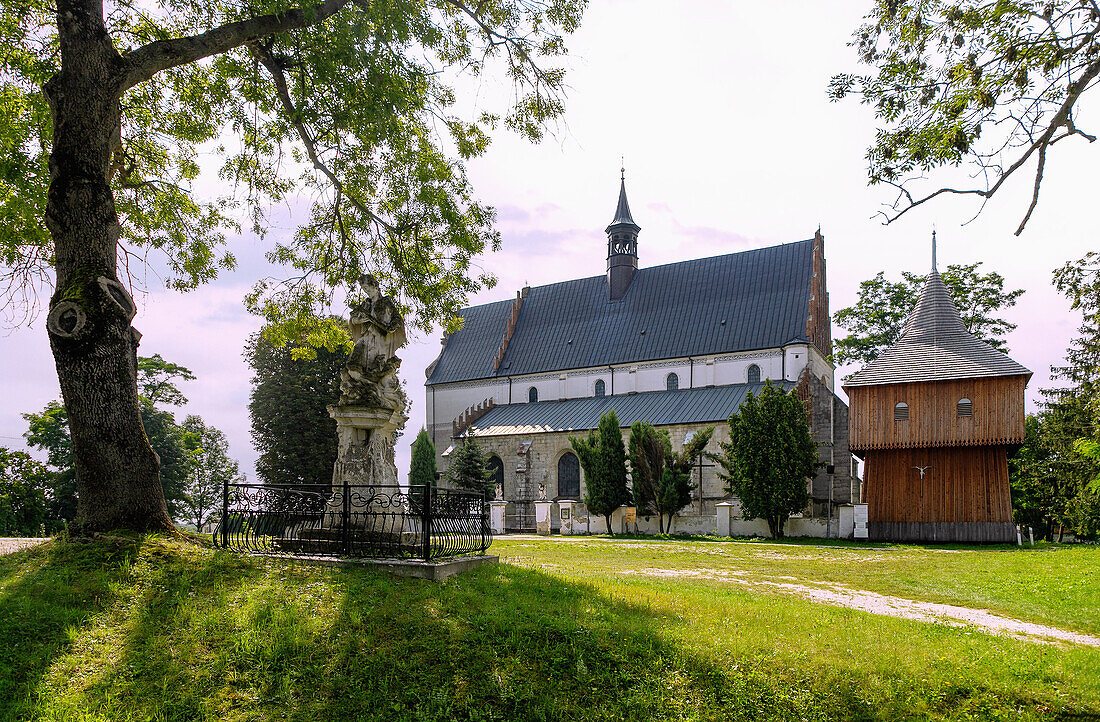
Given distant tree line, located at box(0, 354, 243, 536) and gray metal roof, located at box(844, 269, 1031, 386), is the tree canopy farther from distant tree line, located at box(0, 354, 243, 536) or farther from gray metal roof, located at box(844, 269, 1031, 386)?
gray metal roof, located at box(844, 269, 1031, 386)

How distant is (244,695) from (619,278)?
4108 cm

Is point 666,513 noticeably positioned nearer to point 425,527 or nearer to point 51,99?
point 425,527

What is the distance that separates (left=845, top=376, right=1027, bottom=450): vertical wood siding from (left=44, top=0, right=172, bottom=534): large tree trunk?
24.0 meters

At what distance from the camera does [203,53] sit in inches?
367

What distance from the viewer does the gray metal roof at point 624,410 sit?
35.8 meters

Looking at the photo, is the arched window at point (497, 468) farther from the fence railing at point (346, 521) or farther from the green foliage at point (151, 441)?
the fence railing at point (346, 521)

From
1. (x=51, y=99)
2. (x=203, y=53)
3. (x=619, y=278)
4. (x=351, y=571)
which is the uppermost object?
(x=619, y=278)

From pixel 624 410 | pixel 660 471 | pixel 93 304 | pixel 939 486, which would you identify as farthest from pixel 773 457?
pixel 93 304

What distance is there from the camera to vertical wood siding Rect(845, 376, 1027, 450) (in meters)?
24.7

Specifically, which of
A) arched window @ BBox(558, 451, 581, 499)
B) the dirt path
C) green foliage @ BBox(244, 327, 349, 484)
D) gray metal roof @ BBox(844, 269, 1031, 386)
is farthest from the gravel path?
arched window @ BBox(558, 451, 581, 499)

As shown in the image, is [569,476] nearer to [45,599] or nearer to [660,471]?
[660,471]

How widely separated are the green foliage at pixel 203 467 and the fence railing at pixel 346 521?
1762 centimetres

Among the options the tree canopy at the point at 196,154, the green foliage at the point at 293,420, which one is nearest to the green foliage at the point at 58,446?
the green foliage at the point at 293,420

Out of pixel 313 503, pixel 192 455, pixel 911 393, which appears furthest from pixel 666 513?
pixel 313 503
